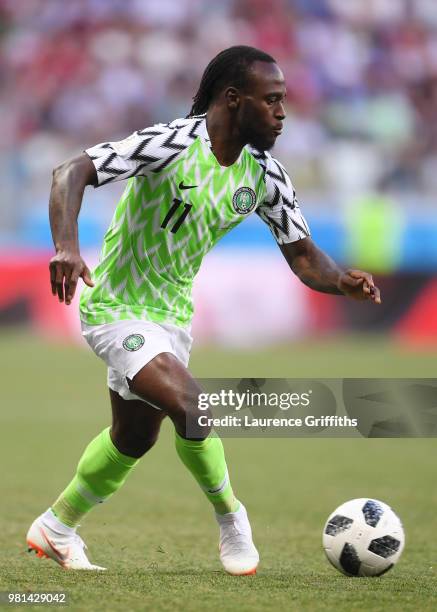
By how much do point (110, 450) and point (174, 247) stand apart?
3.04 ft

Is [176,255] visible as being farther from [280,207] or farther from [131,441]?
[131,441]

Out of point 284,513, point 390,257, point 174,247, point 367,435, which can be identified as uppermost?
point 174,247

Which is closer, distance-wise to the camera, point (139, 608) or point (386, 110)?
point (139, 608)

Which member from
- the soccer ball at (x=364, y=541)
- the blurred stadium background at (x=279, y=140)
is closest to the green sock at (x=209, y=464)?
the soccer ball at (x=364, y=541)

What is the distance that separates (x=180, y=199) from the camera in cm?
486

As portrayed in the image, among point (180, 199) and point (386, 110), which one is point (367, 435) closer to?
point (180, 199)

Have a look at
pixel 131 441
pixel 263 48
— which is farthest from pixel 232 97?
pixel 263 48

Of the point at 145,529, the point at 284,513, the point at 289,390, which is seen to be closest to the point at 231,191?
the point at 289,390

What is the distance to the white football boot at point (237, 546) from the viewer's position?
494cm

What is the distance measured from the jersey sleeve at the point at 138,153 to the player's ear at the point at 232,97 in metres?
0.21

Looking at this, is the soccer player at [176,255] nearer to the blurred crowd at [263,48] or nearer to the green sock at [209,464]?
the green sock at [209,464]

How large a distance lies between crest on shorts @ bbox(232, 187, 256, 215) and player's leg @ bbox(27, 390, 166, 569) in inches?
36.0

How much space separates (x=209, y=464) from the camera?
4.89 metres

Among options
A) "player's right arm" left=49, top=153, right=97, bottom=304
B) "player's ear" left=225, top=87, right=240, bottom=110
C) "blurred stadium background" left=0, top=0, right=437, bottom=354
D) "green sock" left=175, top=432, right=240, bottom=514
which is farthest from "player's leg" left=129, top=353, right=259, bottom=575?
"blurred stadium background" left=0, top=0, right=437, bottom=354
